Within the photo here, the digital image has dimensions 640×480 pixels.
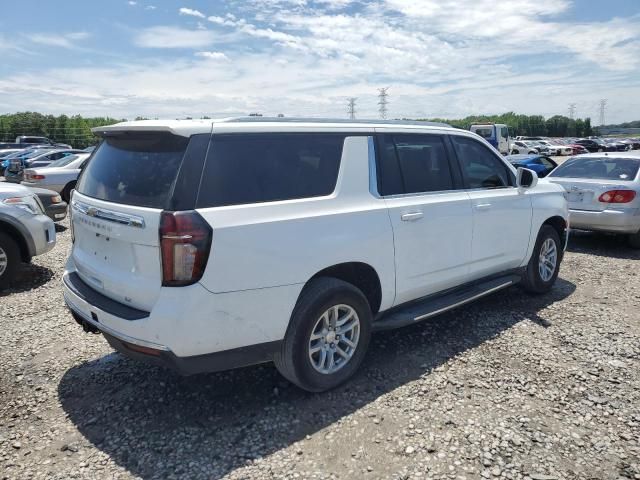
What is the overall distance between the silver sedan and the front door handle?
5.31 meters

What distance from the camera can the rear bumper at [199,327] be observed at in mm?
2748

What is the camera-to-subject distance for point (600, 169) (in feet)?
28.1

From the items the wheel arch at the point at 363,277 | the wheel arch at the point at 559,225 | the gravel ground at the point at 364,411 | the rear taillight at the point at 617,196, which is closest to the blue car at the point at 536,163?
the rear taillight at the point at 617,196

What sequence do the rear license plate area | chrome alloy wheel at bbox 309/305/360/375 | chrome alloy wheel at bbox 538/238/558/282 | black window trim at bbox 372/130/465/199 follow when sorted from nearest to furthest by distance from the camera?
chrome alloy wheel at bbox 309/305/360/375
black window trim at bbox 372/130/465/199
chrome alloy wheel at bbox 538/238/558/282
the rear license plate area

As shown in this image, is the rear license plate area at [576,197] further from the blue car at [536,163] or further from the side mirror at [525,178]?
the blue car at [536,163]

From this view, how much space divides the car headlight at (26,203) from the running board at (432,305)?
15.7 feet

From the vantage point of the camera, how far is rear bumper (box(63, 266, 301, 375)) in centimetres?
275

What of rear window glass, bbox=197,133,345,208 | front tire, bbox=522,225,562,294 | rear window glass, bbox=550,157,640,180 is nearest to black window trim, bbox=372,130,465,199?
rear window glass, bbox=197,133,345,208

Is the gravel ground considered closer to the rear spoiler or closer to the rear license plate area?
the rear spoiler

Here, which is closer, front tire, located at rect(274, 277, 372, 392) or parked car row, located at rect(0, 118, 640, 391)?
parked car row, located at rect(0, 118, 640, 391)

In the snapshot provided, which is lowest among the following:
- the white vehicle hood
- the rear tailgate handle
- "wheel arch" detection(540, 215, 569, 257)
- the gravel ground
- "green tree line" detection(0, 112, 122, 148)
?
the gravel ground

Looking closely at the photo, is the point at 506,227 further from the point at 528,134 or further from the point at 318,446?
the point at 528,134

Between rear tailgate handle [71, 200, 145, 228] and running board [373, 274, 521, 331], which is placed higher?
rear tailgate handle [71, 200, 145, 228]

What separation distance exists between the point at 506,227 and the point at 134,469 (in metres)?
3.79
